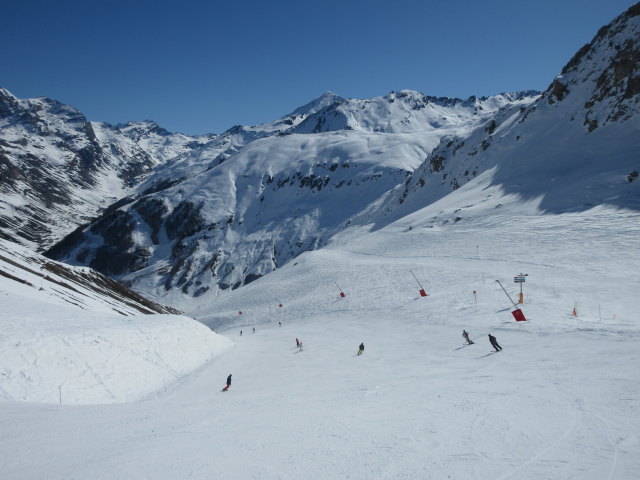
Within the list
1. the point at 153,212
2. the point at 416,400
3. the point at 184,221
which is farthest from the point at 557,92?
the point at 153,212

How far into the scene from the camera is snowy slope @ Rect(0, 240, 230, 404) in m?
17.7

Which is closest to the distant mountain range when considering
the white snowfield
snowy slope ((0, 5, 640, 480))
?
snowy slope ((0, 5, 640, 480))

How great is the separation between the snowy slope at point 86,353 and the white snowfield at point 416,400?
90 cm

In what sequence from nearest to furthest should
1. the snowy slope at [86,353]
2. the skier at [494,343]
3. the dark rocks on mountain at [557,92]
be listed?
the snowy slope at [86,353], the skier at [494,343], the dark rocks on mountain at [557,92]

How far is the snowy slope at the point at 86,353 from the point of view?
58.0 ft

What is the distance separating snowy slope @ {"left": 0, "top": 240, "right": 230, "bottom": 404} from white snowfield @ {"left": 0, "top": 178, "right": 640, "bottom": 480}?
897 millimetres

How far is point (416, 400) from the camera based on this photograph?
44.8ft

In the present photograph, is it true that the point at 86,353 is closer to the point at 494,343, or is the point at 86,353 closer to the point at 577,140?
the point at 494,343

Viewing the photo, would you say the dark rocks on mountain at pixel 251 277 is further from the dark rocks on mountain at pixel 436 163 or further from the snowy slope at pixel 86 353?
the snowy slope at pixel 86 353

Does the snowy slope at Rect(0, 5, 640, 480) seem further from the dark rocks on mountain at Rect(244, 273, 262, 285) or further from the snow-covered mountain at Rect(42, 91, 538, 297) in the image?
the snow-covered mountain at Rect(42, 91, 538, 297)

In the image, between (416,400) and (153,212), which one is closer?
(416,400)

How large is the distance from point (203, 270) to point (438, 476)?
149064 mm

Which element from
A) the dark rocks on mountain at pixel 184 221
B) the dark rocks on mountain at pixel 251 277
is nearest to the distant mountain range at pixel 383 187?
the dark rocks on mountain at pixel 251 277

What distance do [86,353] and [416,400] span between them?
59.4 feet
